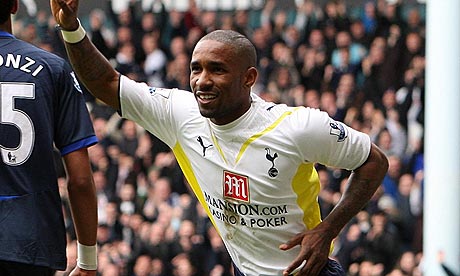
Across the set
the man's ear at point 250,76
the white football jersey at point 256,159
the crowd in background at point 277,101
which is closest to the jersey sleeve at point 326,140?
the white football jersey at point 256,159

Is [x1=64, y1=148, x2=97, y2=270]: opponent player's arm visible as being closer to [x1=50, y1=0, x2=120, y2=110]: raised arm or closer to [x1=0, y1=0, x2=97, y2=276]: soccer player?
[x1=0, y1=0, x2=97, y2=276]: soccer player

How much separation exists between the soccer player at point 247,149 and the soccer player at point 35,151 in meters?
0.45

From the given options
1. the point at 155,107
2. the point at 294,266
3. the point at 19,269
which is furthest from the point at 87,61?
the point at 294,266

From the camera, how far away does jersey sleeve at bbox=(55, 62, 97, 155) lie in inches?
217

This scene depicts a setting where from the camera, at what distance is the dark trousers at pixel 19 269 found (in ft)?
17.7

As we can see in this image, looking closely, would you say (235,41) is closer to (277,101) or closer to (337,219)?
(337,219)

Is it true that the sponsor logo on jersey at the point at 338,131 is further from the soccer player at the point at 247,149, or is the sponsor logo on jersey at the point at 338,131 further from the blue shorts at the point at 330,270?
the blue shorts at the point at 330,270

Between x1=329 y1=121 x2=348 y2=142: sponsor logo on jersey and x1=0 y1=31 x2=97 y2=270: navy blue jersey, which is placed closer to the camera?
x1=0 y1=31 x2=97 y2=270: navy blue jersey

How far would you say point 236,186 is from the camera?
6.04m

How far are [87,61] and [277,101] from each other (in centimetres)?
1062

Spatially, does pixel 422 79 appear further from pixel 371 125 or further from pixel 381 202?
pixel 381 202

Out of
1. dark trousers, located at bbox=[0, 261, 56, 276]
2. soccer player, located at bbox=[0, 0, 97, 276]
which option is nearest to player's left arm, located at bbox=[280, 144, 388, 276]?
soccer player, located at bbox=[0, 0, 97, 276]

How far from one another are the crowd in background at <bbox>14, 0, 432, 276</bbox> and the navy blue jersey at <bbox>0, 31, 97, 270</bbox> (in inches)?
362

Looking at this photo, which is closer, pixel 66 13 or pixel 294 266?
pixel 66 13
